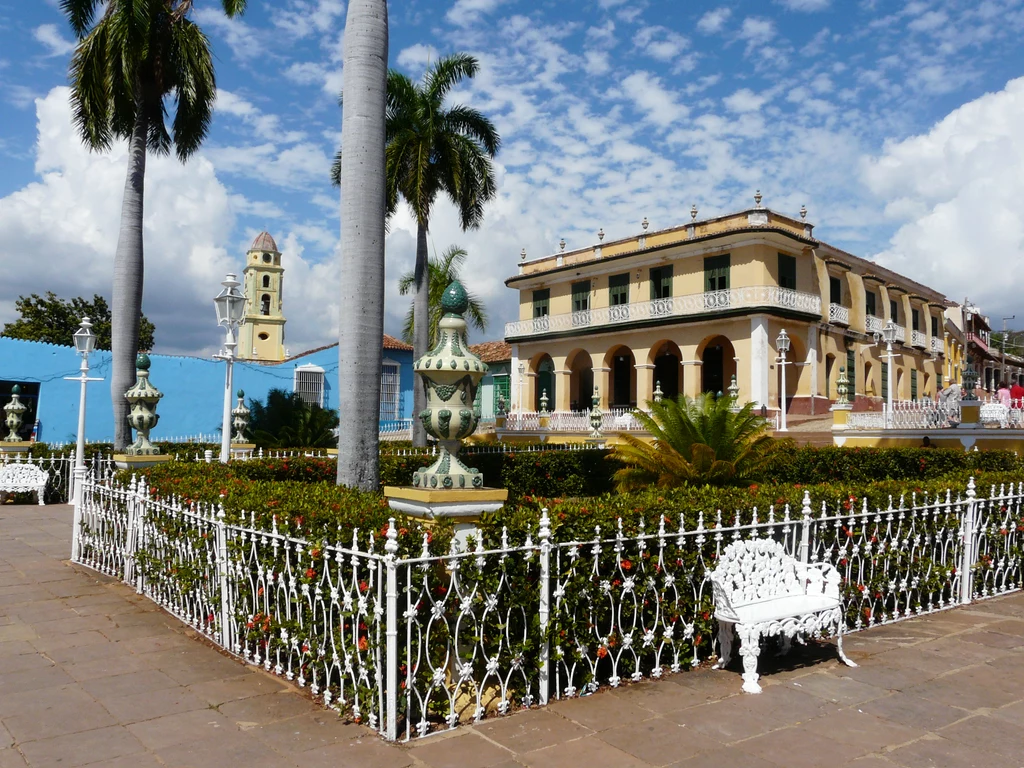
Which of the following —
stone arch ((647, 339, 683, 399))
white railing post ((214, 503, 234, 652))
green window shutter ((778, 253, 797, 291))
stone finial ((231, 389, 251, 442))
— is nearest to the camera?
white railing post ((214, 503, 234, 652))

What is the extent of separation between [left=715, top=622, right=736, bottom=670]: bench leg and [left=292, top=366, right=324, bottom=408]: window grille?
25554mm

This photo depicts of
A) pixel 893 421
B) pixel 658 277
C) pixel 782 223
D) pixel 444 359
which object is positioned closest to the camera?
pixel 444 359

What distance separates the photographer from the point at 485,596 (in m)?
4.30

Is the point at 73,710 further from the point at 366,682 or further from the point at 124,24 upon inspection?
the point at 124,24

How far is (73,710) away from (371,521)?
1997 millimetres

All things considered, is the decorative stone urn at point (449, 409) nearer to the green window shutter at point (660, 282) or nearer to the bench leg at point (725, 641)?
the bench leg at point (725, 641)

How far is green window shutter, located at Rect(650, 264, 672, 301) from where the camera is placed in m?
28.9

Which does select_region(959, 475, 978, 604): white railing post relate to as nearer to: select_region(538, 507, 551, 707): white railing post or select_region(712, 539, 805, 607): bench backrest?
select_region(712, 539, 805, 607): bench backrest

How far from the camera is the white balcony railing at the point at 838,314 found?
93.1 feet

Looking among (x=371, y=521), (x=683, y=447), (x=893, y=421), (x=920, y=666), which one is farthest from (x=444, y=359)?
(x=893, y=421)

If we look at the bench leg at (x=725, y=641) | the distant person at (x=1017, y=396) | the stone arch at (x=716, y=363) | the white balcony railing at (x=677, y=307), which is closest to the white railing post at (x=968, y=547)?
the bench leg at (x=725, y=641)

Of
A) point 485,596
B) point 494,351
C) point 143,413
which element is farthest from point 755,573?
point 494,351

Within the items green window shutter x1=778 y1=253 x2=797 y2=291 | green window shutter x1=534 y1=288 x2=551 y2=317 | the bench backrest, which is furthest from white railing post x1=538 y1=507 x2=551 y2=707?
green window shutter x1=534 y1=288 x2=551 y2=317

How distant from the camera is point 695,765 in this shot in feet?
12.0
